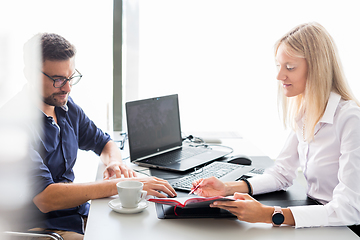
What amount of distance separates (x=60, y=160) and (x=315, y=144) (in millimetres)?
986

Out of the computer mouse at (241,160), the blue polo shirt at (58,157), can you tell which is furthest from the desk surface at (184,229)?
the computer mouse at (241,160)

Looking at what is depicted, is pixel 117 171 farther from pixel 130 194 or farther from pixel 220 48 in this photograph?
pixel 220 48

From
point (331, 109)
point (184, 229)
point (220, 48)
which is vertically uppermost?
point (220, 48)

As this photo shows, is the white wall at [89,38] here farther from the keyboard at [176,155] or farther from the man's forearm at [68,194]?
the keyboard at [176,155]

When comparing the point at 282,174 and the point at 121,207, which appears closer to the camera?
the point at 121,207

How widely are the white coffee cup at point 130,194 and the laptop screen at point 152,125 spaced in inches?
20.8

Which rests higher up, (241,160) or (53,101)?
(53,101)

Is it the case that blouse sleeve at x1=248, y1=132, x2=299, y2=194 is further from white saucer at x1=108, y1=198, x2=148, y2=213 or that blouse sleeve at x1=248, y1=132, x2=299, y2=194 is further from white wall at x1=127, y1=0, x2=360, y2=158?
white wall at x1=127, y1=0, x2=360, y2=158

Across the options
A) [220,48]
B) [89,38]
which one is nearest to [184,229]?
[89,38]

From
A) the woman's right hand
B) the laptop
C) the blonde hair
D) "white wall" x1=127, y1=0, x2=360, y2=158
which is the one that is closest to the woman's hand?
the woman's right hand

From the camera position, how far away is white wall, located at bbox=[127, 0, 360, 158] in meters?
2.62

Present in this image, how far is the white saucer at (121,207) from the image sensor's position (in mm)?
1051

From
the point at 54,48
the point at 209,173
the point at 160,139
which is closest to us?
the point at 54,48

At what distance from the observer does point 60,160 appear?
139cm
